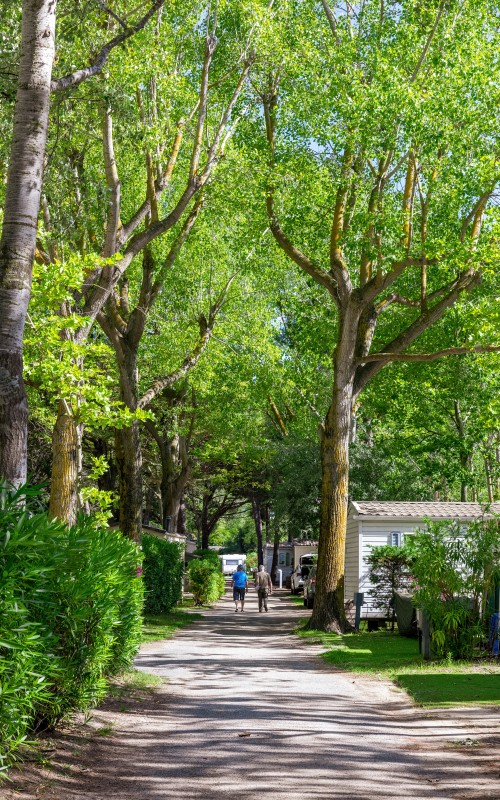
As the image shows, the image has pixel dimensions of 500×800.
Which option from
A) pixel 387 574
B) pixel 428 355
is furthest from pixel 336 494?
pixel 428 355

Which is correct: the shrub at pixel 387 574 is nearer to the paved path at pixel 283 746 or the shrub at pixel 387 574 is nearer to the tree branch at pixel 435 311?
the tree branch at pixel 435 311

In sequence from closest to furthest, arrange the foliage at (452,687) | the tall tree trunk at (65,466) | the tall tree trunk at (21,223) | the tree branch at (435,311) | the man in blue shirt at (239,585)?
the tall tree trunk at (21,223) < the foliage at (452,687) < the tall tree trunk at (65,466) < the tree branch at (435,311) < the man in blue shirt at (239,585)

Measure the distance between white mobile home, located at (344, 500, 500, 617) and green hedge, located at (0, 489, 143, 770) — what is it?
1652 cm

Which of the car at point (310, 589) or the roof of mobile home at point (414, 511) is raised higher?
the roof of mobile home at point (414, 511)

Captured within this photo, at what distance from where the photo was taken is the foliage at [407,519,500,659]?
52.3 ft

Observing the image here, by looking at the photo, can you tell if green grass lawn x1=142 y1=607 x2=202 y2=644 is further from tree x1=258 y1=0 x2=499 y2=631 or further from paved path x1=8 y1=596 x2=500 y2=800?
paved path x1=8 y1=596 x2=500 y2=800

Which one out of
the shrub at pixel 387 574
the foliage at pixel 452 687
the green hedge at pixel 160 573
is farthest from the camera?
the green hedge at pixel 160 573

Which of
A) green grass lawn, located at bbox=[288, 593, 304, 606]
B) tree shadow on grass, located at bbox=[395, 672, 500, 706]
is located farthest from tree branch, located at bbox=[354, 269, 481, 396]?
green grass lawn, located at bbox=[288, 593, 304, 606]

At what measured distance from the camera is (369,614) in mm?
25453

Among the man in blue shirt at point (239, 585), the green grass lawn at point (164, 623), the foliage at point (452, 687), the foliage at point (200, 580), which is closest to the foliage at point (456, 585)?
the foliage at point (452, 687)

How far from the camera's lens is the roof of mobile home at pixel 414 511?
28047 mm

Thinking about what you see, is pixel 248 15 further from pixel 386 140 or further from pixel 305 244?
pixel 305 244

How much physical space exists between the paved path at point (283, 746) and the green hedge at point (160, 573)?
11.0 m

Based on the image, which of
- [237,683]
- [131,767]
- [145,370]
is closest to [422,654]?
[237,683]
